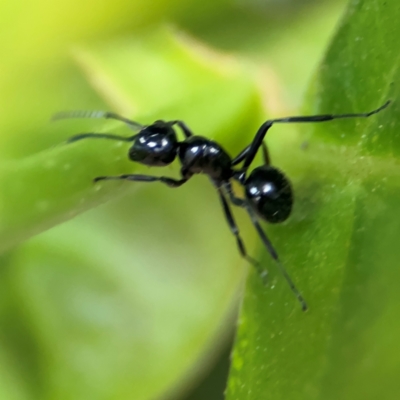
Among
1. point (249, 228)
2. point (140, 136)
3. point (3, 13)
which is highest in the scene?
point (3, 13)

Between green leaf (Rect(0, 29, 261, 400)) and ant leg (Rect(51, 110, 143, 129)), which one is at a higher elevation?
ant leg (Rect(51, 110, 143, 129))

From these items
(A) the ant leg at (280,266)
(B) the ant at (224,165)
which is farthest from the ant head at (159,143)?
(A) the ant leg at (280,266)

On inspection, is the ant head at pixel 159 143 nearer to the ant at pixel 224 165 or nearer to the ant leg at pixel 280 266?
the ant at pixel 224 165

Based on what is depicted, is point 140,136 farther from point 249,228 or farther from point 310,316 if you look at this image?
point 310,316

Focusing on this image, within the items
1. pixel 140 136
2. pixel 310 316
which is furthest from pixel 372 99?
pixel 140 136

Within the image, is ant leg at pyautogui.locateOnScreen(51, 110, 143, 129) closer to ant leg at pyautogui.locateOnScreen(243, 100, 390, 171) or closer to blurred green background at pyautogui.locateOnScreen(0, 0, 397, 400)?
blurred green background at pyautogui.locateOnScreen(0, 0, 397, 400)

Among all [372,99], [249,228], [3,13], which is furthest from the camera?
[249,228]

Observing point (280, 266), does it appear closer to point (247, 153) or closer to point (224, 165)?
point (247, 153)

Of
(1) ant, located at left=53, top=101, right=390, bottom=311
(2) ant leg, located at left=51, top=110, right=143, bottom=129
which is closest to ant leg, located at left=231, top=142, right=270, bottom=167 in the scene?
(1) ant, located at left=53, top=101, right=390, bottom=311
